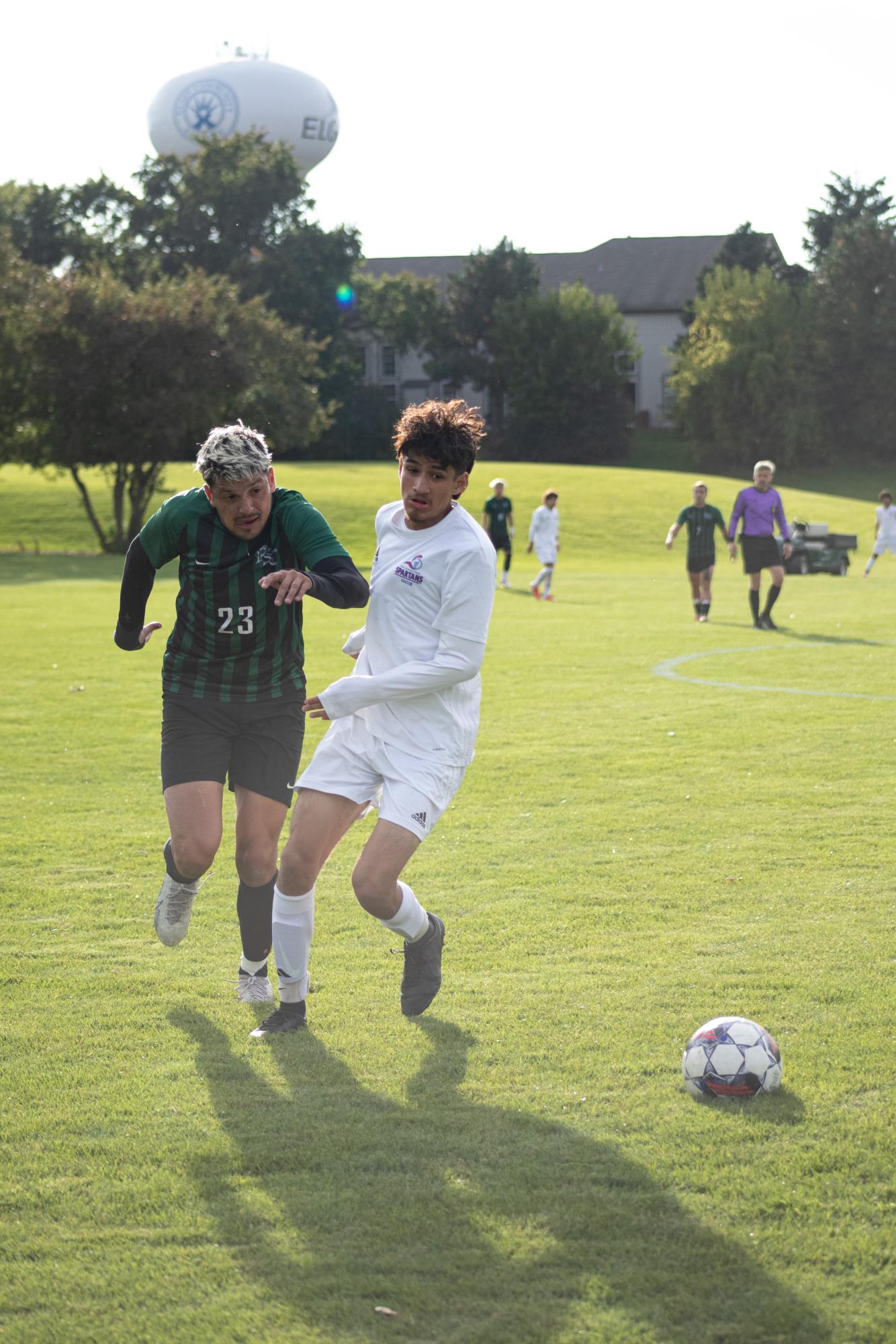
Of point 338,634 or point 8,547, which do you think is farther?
point 8,547

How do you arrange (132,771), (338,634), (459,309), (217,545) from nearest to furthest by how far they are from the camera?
(217,545) → (132,771) → (338,634) → (459,309)

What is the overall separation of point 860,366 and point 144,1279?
3125 inches

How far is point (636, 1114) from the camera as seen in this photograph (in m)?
4.21

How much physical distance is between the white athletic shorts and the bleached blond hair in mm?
926

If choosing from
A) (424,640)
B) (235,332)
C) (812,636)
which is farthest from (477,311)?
(424,640)

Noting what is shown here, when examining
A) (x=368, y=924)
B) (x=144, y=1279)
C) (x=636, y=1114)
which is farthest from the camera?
(x=368, y=924)

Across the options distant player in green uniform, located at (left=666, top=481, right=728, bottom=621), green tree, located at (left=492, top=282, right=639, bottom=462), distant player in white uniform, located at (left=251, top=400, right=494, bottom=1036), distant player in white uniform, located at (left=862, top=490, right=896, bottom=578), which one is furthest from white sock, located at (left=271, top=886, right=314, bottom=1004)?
green tree, located at (left=492, top=282, right=639, bottom=462)

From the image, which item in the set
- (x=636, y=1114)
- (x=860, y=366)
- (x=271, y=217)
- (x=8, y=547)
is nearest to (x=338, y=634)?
(x=636, y=1114)

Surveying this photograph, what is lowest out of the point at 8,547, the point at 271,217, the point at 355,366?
the point at 8,547

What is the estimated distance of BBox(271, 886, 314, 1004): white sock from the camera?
5008 mm

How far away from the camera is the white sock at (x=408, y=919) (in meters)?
5.10

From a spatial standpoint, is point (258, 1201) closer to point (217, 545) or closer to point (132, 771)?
point (217, 545)

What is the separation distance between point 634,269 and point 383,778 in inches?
3760

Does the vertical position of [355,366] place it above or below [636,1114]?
above
